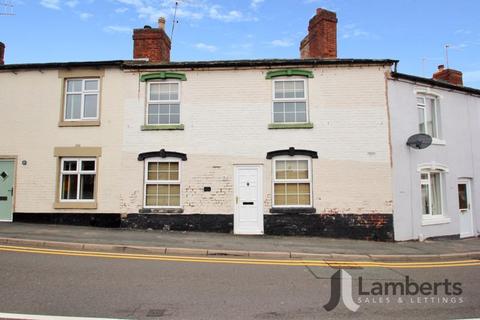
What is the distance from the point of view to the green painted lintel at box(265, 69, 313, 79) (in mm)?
13633

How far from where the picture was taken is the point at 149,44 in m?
14.9

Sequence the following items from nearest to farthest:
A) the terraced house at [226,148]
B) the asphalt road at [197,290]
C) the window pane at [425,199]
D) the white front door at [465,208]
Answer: the asphalt road at [197,290], the terraced house at [226,148], the window pane at [425,199], the white front door at [465,208]

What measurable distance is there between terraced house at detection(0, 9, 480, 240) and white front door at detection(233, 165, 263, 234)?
40 mm

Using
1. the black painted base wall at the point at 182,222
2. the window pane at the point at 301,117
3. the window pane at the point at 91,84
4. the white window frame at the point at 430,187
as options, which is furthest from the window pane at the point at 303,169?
the window pane at the point at 91,84

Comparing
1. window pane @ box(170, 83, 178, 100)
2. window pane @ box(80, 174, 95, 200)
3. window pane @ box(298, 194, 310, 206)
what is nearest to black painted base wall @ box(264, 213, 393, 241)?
window pane @ box(298, 194, 310, 206)

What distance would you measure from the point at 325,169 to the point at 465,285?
6.66 m

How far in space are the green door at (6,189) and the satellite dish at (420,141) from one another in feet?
48.0

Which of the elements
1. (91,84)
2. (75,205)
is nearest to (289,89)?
(91,84)

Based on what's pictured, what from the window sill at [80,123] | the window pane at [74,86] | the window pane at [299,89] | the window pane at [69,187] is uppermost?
the window pane at [74,86]

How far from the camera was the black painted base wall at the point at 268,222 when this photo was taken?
12.9 m

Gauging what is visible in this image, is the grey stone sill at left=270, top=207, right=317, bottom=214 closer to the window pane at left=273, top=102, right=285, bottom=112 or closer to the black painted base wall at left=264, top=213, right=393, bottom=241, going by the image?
the black painted base wall at left=264, top=213, right=393, bottom=241

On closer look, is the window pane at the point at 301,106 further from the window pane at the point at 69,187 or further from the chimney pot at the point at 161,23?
the window pane at the point at 69,187

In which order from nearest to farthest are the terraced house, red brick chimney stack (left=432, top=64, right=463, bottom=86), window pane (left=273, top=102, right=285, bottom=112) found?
the terraced house → window pane (left=273, top=102, right=285, bottom=112) → red brick chimney stack (left=432, top=64, right=463, bottom=86)

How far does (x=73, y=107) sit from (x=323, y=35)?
1006 cm
